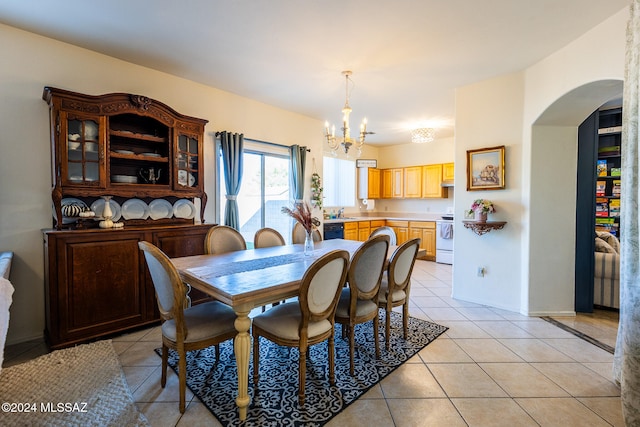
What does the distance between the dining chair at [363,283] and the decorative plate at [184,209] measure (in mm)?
2167

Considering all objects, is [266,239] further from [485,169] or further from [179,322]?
[485,169]

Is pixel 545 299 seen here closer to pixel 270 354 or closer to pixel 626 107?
pixel 626 107

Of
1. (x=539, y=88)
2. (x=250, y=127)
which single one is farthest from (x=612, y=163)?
(x=250, y=127)

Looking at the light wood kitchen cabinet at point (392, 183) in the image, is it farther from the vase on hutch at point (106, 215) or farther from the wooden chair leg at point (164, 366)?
the wooden chair leg at point (164, 366)

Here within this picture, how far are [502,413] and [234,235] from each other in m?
2.61

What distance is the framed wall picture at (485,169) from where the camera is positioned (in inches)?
137

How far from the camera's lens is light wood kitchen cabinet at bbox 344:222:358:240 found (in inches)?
243

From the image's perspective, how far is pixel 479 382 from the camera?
208cm

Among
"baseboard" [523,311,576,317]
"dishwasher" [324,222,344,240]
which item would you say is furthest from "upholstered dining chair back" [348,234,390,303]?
"dishwasher" [324,222,344,240]

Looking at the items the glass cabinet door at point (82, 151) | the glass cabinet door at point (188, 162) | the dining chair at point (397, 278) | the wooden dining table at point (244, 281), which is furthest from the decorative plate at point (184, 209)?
the dining chair at point (397, 278)

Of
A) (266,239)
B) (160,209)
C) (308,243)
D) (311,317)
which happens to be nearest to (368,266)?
(311,317)

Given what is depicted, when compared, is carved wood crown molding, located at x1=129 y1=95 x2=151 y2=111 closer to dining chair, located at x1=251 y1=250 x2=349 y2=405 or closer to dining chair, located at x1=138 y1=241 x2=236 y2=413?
dining chair, located at x1=138 y1=241 x2=236 y2=413

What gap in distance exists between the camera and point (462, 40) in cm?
265

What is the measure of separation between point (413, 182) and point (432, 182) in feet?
1.55
